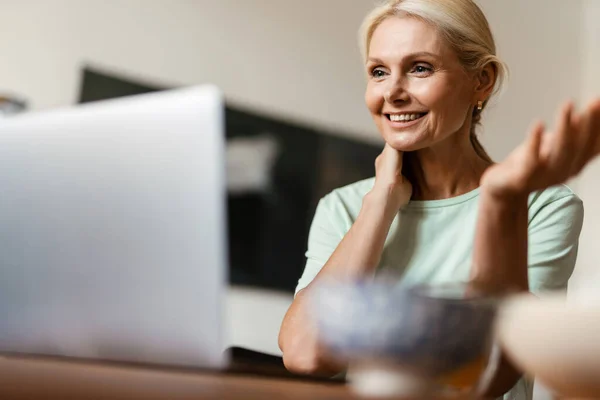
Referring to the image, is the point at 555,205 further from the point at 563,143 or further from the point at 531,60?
the point at 531,60

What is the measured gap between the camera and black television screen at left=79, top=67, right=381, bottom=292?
2.91 metres

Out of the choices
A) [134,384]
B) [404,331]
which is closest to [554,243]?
[404,331]

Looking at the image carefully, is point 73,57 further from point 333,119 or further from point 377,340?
point 377,340

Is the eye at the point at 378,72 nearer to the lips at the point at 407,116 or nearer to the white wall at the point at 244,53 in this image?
the lips at the point at 407,116

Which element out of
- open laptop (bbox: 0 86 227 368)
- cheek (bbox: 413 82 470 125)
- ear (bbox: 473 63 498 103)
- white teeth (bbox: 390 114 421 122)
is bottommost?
open laptop (bbox: 0 86 227 368)

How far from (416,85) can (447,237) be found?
323mm

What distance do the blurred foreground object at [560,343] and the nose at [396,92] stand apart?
101 centimetres

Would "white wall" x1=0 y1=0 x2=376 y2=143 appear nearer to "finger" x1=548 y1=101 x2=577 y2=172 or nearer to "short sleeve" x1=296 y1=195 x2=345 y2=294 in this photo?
"short sleeve" x1=296 y1=195 x2=345 y2=294

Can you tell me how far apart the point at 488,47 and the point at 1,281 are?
3.83 ft

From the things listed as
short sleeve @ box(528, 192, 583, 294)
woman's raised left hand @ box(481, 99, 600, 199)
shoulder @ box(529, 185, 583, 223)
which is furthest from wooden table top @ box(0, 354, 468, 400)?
shoulder @ box(529, 185, 583, 223)

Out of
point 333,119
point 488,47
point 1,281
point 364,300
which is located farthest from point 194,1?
point 364,300

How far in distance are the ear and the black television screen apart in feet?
4.84

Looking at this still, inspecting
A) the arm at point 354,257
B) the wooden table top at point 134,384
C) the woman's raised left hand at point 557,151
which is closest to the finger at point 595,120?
the woman's raised left hand at point 557,151

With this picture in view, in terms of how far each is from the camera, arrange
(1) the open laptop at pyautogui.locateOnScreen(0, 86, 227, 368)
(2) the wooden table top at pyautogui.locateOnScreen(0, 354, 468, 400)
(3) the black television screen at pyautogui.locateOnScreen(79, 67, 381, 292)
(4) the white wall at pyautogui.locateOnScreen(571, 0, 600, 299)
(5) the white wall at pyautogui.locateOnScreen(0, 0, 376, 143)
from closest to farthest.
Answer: (2) the wooden table top at pyautogui.locateOnScreen(0, 354, 468, 400) < (1) the open laptop at pyautogui.locateOnScreen(0, 86, 227, 368) < (5) the white wall at pyautogui.locateOnScreen(0, 0, 376, 143) < (3) the black television screen at pyautogui.locateOnScreen(79, 67, 381, 292) < (4) the white wall at pyautogui.locateOnScreen(571, 0, 600, 299)
